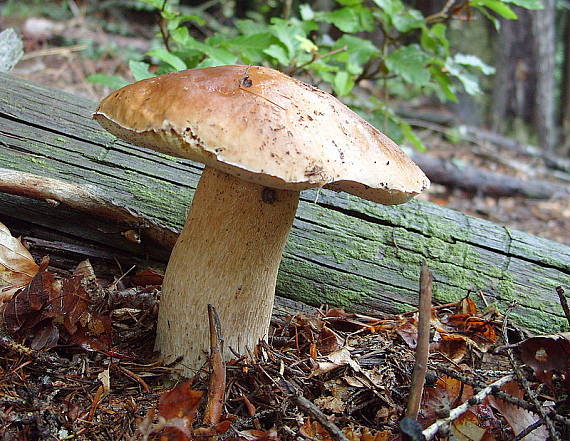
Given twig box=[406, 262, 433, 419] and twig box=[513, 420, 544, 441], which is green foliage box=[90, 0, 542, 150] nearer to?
twig box=[406, 262, 433, 419]

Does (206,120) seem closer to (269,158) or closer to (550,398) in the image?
(269,158)

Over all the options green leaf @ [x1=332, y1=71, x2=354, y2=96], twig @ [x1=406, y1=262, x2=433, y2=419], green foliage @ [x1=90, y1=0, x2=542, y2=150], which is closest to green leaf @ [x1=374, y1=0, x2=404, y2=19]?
green foliage @ [x1=90, y1=0, x2=542, y2=150]

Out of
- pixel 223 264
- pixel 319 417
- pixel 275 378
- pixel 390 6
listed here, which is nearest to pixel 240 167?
pixel 223 264

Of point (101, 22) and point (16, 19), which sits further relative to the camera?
point (101, 22)

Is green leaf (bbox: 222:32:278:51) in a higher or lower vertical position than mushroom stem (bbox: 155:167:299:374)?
higher

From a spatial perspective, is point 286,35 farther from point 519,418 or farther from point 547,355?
point 519,418

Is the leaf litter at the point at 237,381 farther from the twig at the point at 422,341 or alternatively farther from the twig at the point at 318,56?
the twig at the point at 318,56

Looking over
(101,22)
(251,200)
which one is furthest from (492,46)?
(251,200)

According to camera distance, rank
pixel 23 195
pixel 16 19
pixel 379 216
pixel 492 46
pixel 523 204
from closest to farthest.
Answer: pixel 23 195
pixel 379 216
pixel 523 204
pixel 16 19
pixel 492 46
